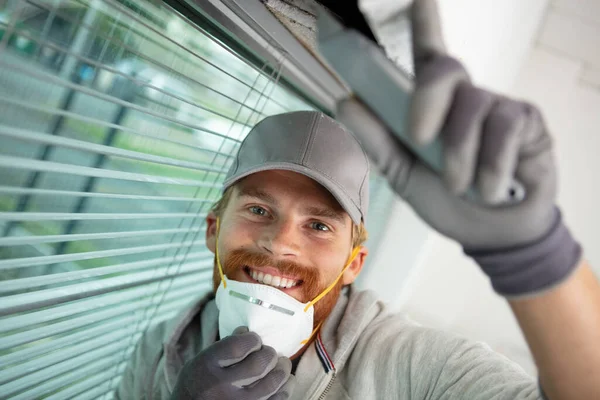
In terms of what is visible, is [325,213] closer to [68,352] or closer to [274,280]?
[274,280]

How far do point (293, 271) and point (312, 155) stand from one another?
322 mm

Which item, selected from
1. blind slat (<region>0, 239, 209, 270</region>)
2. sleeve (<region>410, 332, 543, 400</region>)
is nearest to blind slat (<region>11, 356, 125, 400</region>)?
blind slat (<region>0, 239, 209, 270</region>)

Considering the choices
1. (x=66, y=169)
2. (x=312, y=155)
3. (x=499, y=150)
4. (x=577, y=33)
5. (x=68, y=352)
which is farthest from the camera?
(x=577, y=33)

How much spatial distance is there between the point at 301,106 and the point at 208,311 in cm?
92

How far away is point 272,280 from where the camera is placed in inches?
44.5

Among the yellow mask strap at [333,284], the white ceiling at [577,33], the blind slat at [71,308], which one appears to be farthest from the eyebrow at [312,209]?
the white ceiling at [577,33]

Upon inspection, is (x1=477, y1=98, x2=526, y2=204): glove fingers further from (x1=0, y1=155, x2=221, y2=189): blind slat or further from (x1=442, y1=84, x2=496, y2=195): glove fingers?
(x1=0, y1=155, x2=221, y2=189): blind slat

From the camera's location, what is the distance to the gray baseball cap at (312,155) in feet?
3.82

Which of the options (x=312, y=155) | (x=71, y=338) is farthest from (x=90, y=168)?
(x=312, y=155)

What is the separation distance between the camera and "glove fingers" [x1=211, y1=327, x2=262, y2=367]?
0.97 m

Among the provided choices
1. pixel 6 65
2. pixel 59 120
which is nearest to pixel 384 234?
pixel 59 120

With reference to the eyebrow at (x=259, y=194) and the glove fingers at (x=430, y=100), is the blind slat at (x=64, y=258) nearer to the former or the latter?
the eyebrow at (x=259, y=194)

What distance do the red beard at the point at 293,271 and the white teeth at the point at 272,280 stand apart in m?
0.02

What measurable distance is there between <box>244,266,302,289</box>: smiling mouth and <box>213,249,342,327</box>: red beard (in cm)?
2
